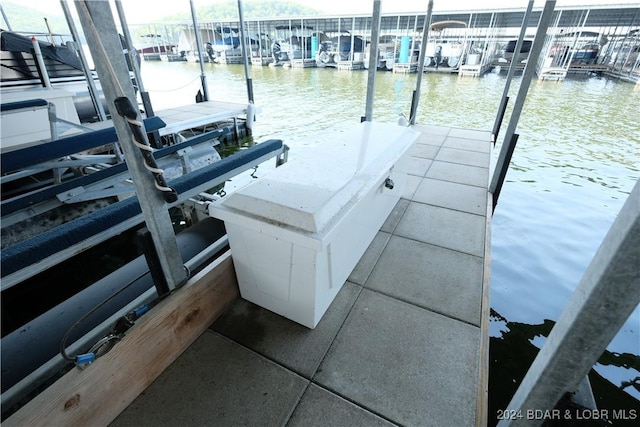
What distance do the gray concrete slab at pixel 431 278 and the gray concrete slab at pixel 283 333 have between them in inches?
16.6

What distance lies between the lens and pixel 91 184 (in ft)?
10.9

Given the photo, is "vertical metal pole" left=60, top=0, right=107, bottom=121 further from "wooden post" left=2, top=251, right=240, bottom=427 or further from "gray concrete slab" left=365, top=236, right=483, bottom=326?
"gray concrete slab" left=365, top=236, right=483, bottom=326

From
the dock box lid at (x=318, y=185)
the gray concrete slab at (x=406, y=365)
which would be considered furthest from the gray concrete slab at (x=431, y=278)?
the dock box lid at (x=318, y=185)

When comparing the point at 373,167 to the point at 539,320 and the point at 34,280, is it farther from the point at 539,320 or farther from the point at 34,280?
the point at 34,280

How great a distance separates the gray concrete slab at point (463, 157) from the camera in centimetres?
491

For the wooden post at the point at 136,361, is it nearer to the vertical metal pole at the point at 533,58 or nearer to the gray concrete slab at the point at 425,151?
the vertical metal pole at the point at 533,58

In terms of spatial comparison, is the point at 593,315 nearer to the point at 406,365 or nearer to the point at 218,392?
the point at 406,365

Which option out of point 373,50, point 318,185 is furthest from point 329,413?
point 373,50

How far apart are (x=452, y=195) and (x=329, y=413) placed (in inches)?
123

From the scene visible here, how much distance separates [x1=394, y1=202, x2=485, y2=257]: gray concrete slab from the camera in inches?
113

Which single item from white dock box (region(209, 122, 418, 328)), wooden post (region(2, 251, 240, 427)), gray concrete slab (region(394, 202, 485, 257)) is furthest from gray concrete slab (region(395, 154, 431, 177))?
wooden post (region(2, 251, 240, 427))

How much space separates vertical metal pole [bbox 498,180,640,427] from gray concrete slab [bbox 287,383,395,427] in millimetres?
730

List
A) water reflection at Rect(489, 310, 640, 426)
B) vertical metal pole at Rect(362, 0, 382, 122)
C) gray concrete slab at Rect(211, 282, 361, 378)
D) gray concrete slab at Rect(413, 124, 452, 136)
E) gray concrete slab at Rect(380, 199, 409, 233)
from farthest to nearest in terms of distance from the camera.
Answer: gray concrete slab at Rect(413, 124, 452, 136) < vertical metal pole at Rect(362, 0, 382, 122) < gray concrete slab at Rect(380, 199, 409, 233) < water reflection at Rect(489, 310, 640, 426) < gray concrete slab at Rect(211, 282, 361, 378)

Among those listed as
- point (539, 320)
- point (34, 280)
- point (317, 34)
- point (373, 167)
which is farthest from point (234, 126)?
point (317, 34)
